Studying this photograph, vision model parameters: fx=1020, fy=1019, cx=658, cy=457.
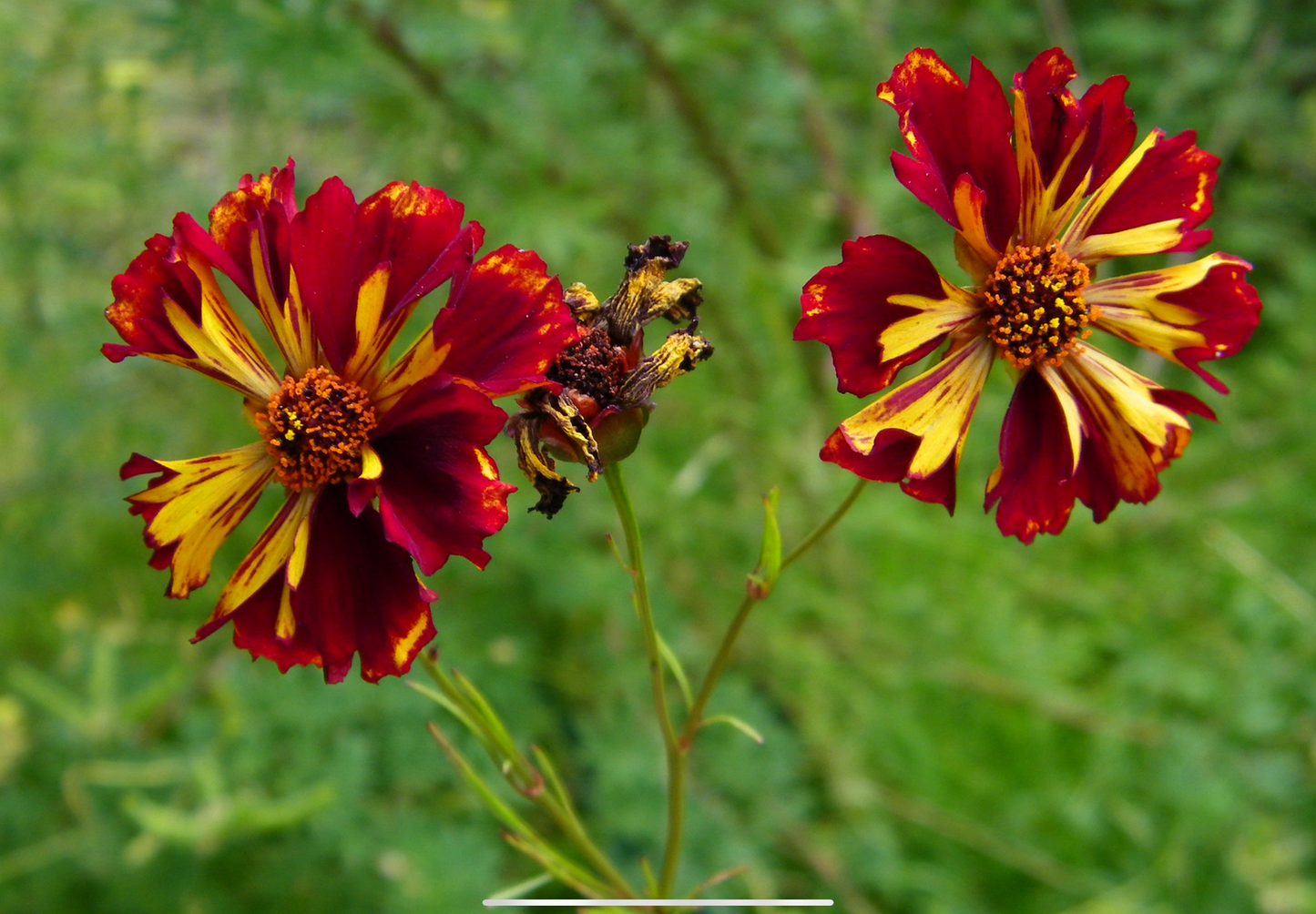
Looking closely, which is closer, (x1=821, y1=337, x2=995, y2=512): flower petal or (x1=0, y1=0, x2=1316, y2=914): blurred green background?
(x1=821, y1=337, x2=995, y2=512): flower petal

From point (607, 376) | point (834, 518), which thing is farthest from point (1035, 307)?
point (607, 376)

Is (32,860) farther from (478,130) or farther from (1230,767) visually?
(1230,767)

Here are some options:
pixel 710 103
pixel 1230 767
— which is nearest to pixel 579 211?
pixel 710 103

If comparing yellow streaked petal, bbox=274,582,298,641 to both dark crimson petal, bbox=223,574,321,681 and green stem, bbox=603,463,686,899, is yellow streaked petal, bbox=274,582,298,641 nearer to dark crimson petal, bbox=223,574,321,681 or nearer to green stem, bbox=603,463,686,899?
dark crimson petal, bbox=223,574,321,681

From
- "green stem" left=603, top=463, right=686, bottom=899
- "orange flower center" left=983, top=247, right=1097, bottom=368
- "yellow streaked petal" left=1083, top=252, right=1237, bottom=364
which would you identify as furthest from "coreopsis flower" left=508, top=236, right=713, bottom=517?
"yellow streaked petal" left=1083, top=252, right=1237, bottom=364

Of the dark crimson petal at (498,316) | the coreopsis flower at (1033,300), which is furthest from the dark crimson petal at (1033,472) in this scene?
the dark crimson petal at (498,316)

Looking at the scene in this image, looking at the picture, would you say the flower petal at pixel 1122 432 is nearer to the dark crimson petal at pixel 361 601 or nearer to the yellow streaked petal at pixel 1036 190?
the yellow streaked petal at pixel 1036 190

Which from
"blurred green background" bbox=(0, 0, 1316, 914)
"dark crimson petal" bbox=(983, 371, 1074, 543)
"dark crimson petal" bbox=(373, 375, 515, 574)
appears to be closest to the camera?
"dark crimson petal" bbox=(373, 375, 515, 574)
